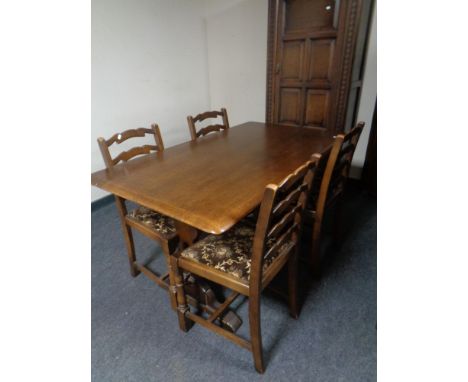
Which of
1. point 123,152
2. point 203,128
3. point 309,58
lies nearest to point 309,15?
point 309,58

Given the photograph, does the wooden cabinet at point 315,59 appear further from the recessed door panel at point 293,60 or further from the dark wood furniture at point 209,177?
the dark wood furniture at point 209,177

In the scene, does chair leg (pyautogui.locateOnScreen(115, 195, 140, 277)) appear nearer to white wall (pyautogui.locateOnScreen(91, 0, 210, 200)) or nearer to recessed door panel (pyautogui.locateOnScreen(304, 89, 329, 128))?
Result: white wall (pyautogui.locateOnScreen(91, 0, 210, 200))

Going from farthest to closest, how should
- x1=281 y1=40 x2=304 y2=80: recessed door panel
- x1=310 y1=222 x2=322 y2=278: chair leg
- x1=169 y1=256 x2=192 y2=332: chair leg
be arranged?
x1=281 y1=40 x2=304 y2=80: recessed door panel → x1=310 y1=222 x2=322 y2=278: chair leg → x1=169 y1=256 x2=192 y2=332: chair leg

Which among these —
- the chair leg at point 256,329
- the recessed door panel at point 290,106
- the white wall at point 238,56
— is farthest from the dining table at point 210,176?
the white wall at point 238,56

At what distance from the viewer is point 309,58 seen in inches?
88.2

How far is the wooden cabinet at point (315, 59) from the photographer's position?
204 centimetres

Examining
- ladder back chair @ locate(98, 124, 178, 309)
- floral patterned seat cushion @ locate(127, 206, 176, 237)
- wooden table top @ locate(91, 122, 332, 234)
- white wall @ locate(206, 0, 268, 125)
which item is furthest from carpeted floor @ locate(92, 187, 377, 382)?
white wall @ locate(206, 0, 268, 125)

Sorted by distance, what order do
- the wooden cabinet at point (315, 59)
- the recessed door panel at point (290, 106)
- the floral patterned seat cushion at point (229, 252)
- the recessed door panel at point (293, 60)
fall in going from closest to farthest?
the floral patterned seat cushion at point (229, 252) → the wooden cabinet at point (315, 59) → the recessed door panel at point (293, 60) → the recessed door panel at point (290, 106)

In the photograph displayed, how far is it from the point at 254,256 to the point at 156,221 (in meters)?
0.69

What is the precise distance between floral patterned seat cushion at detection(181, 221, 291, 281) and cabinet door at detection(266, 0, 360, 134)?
116 centimetres

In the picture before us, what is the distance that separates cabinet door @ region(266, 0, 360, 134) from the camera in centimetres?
205

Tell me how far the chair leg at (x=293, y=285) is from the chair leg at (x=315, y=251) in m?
0.31
